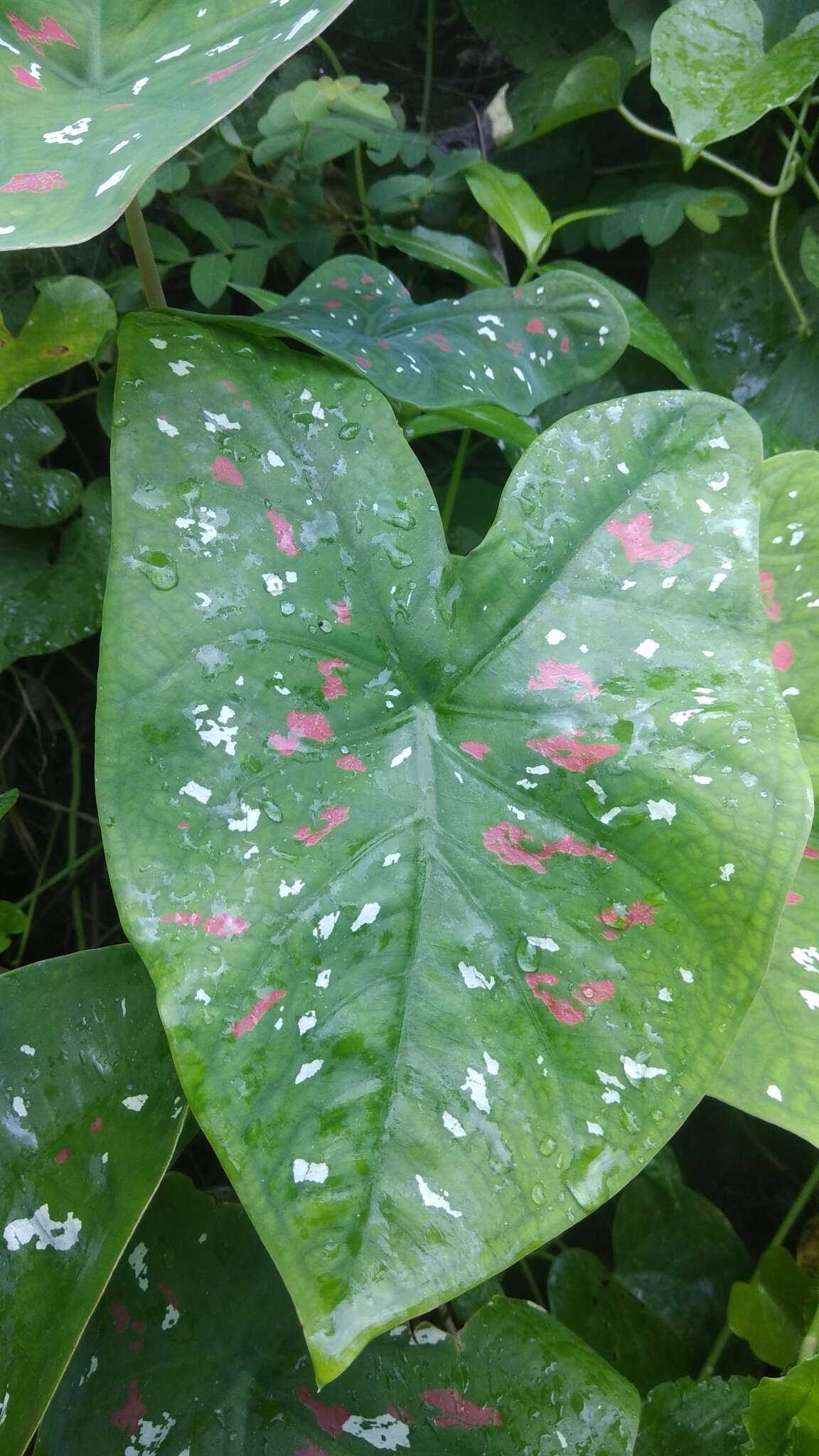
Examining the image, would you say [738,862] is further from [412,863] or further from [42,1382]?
[42,1382]

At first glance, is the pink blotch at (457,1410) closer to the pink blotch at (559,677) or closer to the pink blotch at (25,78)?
the pink blotch at (559,677)

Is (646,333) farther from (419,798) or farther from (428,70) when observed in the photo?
(419,798)

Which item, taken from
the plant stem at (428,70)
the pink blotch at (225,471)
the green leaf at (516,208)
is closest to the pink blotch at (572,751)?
the pink blotch at (225,471)

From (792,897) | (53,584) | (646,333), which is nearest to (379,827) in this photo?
(792,897)

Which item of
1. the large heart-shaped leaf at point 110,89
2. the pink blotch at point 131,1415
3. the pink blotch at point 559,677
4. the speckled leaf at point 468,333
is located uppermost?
the large heart-shaped leaf at point 110,89

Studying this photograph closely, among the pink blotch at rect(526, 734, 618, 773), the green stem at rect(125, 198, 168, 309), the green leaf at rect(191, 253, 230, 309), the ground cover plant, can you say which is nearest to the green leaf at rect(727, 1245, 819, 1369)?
the ground cover plant

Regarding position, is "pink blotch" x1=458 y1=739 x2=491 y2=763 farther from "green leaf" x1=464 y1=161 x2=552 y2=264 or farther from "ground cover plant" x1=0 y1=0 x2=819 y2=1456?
"green leaf" x1=464 y1=161 x2=552 y2=264
